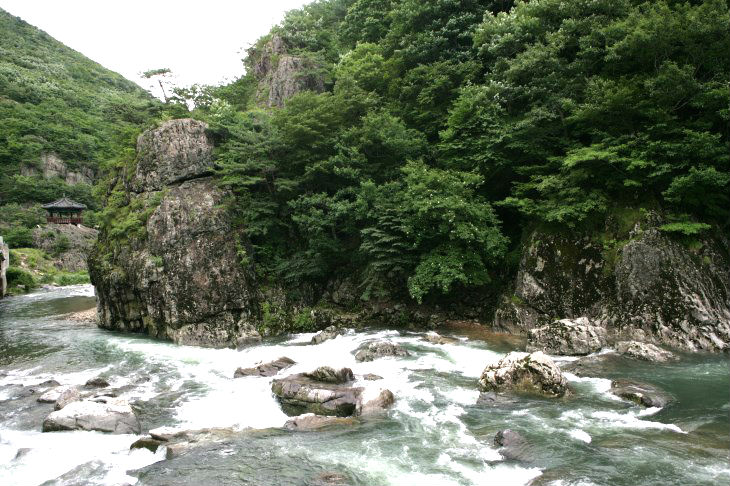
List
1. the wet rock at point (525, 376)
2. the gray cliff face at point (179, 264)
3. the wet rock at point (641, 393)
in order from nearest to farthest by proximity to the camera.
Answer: the wet rock at point (641, 393) < the wet rock at point (525, 376) < the gray cliff face at point (179, 264)

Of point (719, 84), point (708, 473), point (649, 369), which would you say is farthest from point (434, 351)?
point (719, 84)

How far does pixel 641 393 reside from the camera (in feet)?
35.2

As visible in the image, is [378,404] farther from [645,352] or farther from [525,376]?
[645,352]

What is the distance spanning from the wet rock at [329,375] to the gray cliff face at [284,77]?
21.7 meters

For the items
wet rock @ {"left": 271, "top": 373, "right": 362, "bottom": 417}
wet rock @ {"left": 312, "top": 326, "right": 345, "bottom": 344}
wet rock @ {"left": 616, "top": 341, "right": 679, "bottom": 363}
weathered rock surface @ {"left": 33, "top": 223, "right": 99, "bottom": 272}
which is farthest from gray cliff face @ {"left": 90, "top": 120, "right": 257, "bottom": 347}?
weathered rock surface @ {"left": 33, "top": 223, "right": 99, "bottom": 272}

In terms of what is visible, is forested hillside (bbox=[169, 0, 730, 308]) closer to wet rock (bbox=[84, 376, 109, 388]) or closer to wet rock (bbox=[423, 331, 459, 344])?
wet rock (bbox=[423, 331, 459, 344])

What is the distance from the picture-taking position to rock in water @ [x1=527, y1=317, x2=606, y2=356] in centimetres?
1449

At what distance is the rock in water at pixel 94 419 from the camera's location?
1030cm

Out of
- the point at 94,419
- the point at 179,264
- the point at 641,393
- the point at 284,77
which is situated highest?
the point at 284,77

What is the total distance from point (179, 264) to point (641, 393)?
18.4 meters

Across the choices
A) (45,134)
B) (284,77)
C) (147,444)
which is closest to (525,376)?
(147,444)

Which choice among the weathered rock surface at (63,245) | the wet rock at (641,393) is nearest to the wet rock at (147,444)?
the wet rock at (641,393)

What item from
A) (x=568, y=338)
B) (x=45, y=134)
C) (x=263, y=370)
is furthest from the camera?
(x=45, y=134)

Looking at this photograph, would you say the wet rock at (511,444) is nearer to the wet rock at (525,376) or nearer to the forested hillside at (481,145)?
the wet rock at (525,376)
